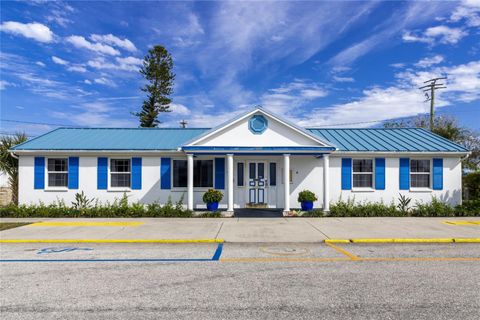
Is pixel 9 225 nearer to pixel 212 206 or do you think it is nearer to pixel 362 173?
pixel 212 206

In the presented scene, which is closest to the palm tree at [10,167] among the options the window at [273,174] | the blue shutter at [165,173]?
the blue shutter at [165,173]

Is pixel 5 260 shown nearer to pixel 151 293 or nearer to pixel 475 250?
pixel 151 293

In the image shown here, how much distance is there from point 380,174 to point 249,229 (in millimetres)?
8574

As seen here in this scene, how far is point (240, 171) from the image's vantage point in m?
16.8

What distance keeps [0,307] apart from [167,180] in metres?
11.4

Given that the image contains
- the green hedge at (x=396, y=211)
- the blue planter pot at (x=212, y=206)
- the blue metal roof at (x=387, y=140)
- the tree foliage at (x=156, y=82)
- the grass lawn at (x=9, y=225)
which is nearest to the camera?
the grass lawn at (x=9, y=225)

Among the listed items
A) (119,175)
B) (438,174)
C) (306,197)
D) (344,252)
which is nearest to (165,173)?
(119,175)

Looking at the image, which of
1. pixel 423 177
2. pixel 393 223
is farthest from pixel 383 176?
pixel 393 223

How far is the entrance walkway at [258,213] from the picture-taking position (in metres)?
14.3

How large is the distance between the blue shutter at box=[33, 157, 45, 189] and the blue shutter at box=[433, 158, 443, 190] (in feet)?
64.5

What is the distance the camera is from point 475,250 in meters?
8.32

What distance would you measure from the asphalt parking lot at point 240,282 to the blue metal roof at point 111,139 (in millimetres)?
8181

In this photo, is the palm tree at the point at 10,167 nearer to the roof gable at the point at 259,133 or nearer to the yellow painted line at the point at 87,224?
the yellow painted line at the point at 87,224

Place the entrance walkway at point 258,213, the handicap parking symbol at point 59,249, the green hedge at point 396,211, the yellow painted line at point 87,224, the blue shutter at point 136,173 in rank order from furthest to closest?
the blue shutter at point 136,173
the green hedge at point 396,211
the entrance walkway at point 258,213
the yellow painted line at point 87,224
the handicap parking symbol at point 59,249
